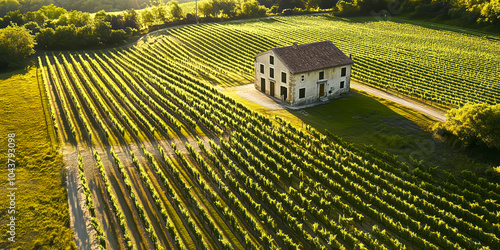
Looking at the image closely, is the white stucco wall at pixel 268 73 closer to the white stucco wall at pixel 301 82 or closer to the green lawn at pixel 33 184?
the white stucco wall at pixel 301 82

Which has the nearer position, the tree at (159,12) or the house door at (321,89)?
the house door at (321,89)

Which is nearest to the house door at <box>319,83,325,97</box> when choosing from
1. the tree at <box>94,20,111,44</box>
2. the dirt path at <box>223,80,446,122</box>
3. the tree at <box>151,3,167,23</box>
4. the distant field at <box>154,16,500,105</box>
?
the dirt path at <box>223,80,446,122</box>

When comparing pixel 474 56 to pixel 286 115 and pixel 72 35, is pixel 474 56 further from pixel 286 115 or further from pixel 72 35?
pixel 72 35

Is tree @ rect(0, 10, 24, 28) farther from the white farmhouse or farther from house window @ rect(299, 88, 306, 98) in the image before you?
house window @ rect(299, 88, 306, 98)

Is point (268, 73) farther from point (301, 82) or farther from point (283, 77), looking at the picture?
point (301, 82)

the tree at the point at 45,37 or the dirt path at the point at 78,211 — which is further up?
the tree at the point at 45,37

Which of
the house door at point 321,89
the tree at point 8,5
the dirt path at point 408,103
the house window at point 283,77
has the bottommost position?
the dirt path at point 408,103

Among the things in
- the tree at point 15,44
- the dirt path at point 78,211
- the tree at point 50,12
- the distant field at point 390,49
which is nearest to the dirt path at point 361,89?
the distant field at point 390,49
